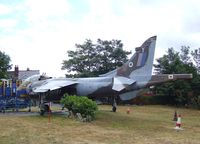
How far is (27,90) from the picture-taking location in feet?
96.2

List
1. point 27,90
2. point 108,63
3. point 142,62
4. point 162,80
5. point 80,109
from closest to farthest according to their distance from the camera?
1. point 80,109
2. point 162,80
3. point 142,62
4. point 27,90
5. point 108,63

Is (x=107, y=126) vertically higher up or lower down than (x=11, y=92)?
lower down

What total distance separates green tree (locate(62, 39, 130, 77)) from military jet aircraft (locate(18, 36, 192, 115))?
28.3 metres

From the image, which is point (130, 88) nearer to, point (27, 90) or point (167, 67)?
point (27, 90)

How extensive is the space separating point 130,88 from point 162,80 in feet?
7.63

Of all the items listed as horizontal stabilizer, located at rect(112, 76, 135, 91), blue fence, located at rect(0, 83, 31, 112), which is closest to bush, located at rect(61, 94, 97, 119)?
horizontal stabilizer, located at rect(112, 76, 135, 91)

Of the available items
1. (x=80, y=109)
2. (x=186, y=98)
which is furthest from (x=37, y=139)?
(x=186, y=98)

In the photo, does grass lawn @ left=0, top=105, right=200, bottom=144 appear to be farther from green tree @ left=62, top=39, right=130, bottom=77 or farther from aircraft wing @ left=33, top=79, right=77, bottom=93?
green tree @ left=62, top=39, right=130, bottom=77

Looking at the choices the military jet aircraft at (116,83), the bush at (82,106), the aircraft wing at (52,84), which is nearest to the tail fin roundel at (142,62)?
the military jet aircraft at (116,83)

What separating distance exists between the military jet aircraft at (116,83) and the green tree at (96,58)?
28308 millimetres

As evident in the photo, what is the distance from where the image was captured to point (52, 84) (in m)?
27.5

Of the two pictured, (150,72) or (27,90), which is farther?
(27,90)

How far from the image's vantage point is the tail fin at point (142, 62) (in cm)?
2705

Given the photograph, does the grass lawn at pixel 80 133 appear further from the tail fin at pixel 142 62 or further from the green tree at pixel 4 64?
the green tree at pixel 4 64
